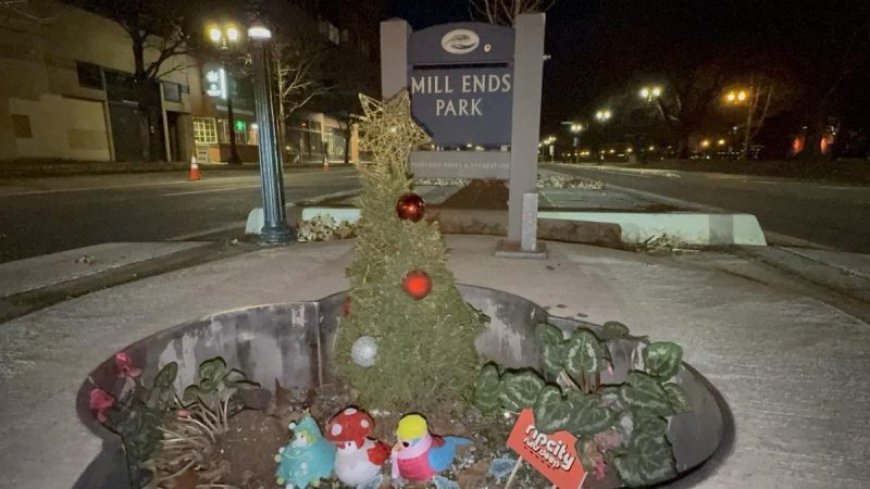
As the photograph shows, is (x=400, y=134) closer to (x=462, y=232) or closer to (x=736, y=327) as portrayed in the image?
(x=736, y=327)

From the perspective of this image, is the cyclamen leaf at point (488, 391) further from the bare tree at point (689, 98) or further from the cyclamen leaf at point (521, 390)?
the bare tree at point (689, 98)

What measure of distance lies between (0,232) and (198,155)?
86.5 feet

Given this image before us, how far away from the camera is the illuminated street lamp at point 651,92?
3797 cm

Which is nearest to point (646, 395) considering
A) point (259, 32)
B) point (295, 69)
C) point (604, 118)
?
point (259, 32)

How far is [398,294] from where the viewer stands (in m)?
2.42

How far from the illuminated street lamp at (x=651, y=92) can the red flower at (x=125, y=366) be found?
1661 inches

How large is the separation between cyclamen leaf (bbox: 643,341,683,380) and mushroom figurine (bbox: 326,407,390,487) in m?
1.35

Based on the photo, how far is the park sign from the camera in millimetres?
4898

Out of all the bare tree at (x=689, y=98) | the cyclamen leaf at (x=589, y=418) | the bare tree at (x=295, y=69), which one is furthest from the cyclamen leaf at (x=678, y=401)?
the bare tree at (x=689, y=98)

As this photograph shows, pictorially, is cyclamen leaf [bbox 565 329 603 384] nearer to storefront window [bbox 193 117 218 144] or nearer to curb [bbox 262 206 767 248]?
curb [bbox 262 206 767 248]

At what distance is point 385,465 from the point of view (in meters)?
2.39

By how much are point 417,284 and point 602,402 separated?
1027 millimetres

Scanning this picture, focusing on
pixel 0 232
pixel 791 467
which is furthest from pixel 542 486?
pixel 0 232

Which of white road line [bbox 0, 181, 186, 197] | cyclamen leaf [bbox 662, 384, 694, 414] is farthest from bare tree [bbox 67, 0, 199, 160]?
cyclamen leaf [bbox 662, 384, 694, 414]
